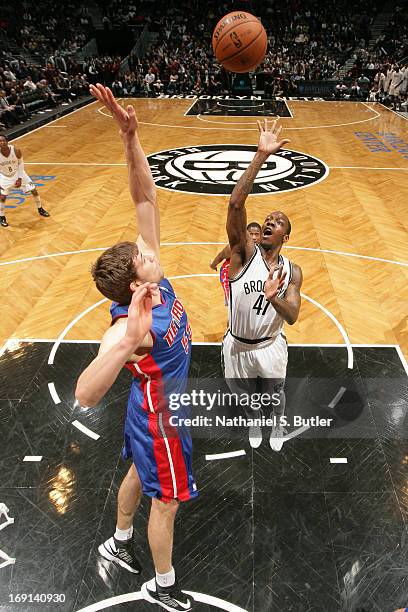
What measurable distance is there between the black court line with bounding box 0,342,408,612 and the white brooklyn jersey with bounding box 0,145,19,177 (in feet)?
14.9

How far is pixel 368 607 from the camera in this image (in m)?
2.58

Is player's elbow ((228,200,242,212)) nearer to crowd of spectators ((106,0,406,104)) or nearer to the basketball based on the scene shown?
the basketball

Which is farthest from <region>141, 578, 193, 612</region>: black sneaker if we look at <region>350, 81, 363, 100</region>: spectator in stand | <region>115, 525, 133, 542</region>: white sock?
<region>350, 81, 363, 100</region>: spectator in stand

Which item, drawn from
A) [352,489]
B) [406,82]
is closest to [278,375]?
[352,489]

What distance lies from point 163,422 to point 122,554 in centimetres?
102

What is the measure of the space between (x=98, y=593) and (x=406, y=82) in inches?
777

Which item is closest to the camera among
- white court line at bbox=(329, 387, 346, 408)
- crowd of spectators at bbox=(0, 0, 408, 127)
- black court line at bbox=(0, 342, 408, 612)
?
black court line at bbox=(0, 342, 408, 612)

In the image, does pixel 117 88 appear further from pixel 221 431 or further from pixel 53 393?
pixel 221 431

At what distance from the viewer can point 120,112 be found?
257cm

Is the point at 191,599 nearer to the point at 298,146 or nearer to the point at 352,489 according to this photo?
the point at 352,489

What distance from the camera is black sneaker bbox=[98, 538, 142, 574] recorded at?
2.75 meters

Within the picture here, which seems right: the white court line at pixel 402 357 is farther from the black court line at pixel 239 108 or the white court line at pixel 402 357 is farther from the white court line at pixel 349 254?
the black court line at pixel 239 108

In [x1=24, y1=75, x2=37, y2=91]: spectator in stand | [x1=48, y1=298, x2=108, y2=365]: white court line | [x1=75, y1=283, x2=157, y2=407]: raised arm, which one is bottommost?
[x1=48, y1=298, x2=108, y2=365]: white court line

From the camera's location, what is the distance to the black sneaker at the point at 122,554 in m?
2.75
